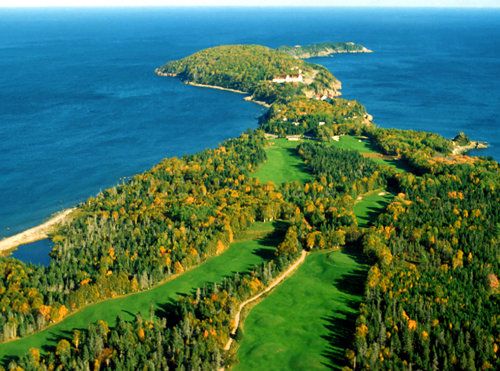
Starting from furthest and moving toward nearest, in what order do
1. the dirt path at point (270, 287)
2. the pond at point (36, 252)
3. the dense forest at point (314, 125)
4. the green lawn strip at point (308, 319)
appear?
1. the dense forest at point (314, 125)
2. the pond at point (36, 252)
3. the dirt path at point (270, 287)
4. the green lawn strip at point (308, 319)

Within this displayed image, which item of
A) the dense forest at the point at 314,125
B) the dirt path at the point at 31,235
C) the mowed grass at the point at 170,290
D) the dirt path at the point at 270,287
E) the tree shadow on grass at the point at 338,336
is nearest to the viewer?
the tree shadow on grass at the point at 338,336

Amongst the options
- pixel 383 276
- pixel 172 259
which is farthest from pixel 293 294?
pixel 172 259

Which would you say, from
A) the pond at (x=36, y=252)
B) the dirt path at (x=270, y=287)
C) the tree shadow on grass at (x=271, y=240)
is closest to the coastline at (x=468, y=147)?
the tree shadow on grass at (x=271, y=240)

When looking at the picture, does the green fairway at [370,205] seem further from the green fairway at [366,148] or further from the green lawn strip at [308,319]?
the green lawn strip at [308,319]

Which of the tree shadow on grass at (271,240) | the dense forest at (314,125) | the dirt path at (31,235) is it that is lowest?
the dirt path at (31,235)

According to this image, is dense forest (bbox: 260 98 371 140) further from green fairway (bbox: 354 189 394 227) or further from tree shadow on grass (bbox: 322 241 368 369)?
tree shadow on grass (bbox: 322 241 368 369)

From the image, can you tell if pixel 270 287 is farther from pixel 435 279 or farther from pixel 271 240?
pixel 435 279

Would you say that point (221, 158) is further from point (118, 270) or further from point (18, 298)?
point (18, 298)
